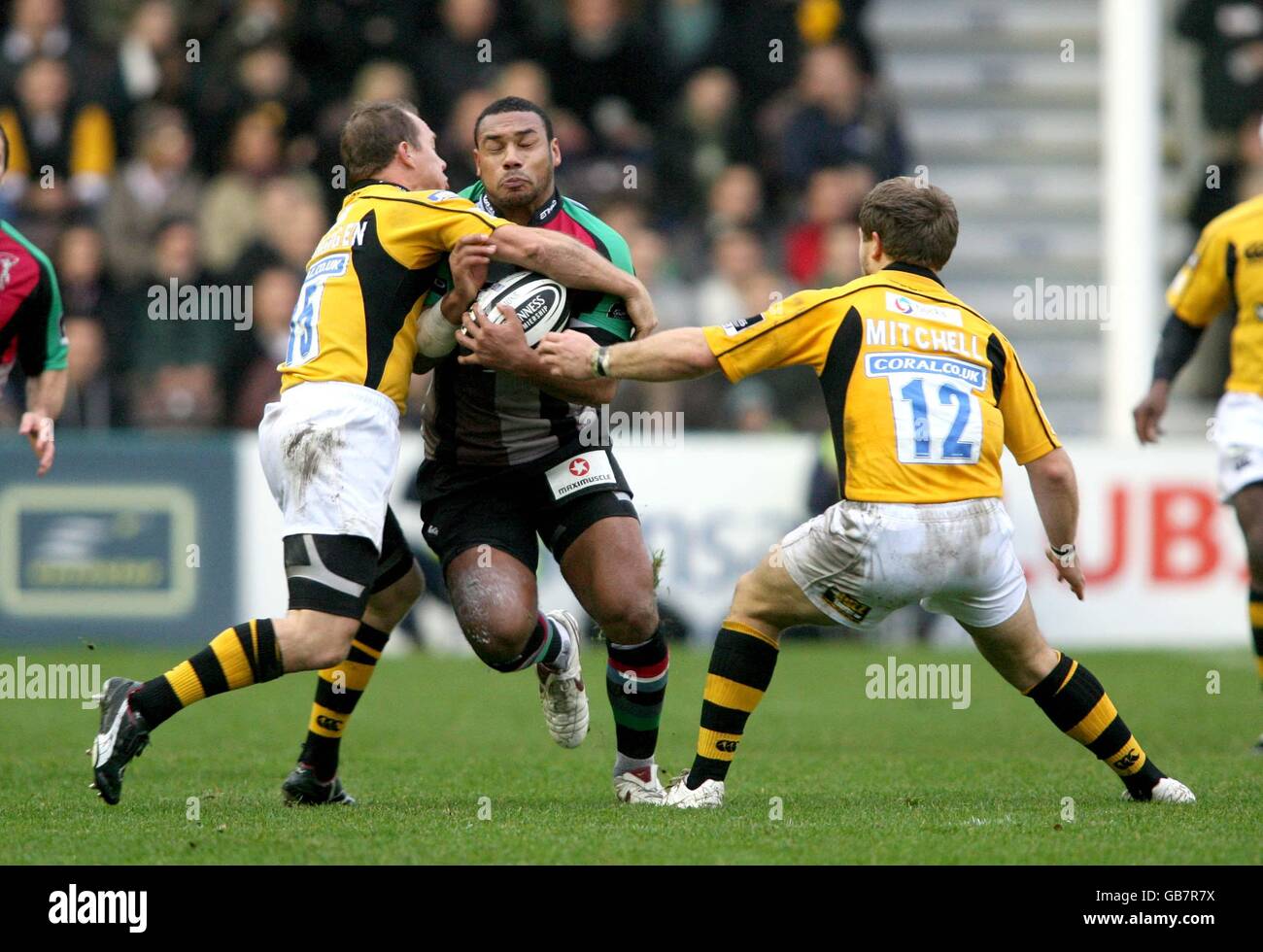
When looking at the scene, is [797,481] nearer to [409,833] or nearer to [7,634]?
[7,634]

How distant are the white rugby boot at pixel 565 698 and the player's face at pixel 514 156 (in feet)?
4.86

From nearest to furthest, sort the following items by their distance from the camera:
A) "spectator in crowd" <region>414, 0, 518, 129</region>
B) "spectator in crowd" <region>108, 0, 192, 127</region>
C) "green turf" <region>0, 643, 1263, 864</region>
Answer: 1. "green turf" <region>0, 643, 1263, 864</region>
2. "spectator in crowd" <region>414, 0, 518, 129</region>
3. "spectator in crowd" <region>108, 0, 192, 127</region>

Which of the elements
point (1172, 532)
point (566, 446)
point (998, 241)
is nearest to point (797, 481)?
point (1172, 532)

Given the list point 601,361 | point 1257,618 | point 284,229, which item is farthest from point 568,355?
point 284,229

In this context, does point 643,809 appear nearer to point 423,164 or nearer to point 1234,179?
point 423,164

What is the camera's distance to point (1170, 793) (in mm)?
6039

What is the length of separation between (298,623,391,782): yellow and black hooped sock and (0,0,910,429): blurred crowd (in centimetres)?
677

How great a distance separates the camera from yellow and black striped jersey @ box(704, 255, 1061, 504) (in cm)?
562

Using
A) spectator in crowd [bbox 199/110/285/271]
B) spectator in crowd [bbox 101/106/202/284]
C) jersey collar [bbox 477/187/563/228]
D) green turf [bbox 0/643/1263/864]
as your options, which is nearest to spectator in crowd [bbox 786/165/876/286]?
spectator in crowd [bbox 199/110/285/271]

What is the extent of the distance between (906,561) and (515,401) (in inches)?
59.0

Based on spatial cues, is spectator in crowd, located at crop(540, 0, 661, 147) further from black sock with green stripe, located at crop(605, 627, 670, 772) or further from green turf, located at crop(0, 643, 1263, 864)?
black sock with green stripe, located at crop(605, 627, 670, 772)

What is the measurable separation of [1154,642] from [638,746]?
6.88m

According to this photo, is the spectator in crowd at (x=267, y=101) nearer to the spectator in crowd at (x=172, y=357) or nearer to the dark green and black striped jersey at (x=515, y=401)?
the spectator in crowd at (x=172, y=357)

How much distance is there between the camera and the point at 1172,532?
12.1 m
